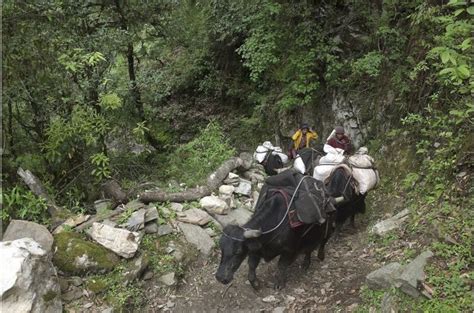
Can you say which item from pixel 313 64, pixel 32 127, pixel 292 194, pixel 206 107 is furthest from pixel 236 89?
pixel 292 194

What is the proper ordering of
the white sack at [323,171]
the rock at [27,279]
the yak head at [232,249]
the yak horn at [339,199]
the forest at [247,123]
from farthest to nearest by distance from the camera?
1. the white sack at [323,171]
2. the yak horn at [339,199]
3. the forest at [247,123]
4. the yak head at [232,249]
5. the rock at [27,279]

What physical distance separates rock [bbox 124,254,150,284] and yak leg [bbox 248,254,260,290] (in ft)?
5.01

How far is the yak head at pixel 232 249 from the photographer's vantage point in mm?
5391

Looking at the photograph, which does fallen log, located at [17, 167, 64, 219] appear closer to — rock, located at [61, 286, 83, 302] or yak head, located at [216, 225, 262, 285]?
rock, located at [61, 286, 83, 302]

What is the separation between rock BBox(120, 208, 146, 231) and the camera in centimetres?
657

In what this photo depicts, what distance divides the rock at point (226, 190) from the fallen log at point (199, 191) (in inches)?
5.8

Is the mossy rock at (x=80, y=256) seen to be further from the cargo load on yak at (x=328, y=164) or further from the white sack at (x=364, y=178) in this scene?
the white sack at (x=364, y=178)

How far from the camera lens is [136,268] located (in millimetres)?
5977

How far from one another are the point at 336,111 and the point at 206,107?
18.1 feet

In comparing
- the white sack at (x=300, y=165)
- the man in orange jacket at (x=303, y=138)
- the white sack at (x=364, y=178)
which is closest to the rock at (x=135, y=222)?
the white sack at (x=300, y=165)

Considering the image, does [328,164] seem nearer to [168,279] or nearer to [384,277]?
[384,277]

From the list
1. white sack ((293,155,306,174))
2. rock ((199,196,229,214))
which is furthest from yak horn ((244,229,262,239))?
white sack ((293,155,306,174))

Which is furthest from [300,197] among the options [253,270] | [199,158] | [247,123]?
[247,123]

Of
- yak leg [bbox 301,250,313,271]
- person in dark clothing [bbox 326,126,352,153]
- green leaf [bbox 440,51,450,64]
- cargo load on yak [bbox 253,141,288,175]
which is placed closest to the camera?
green leaf [bbox 440,51,450,64]
